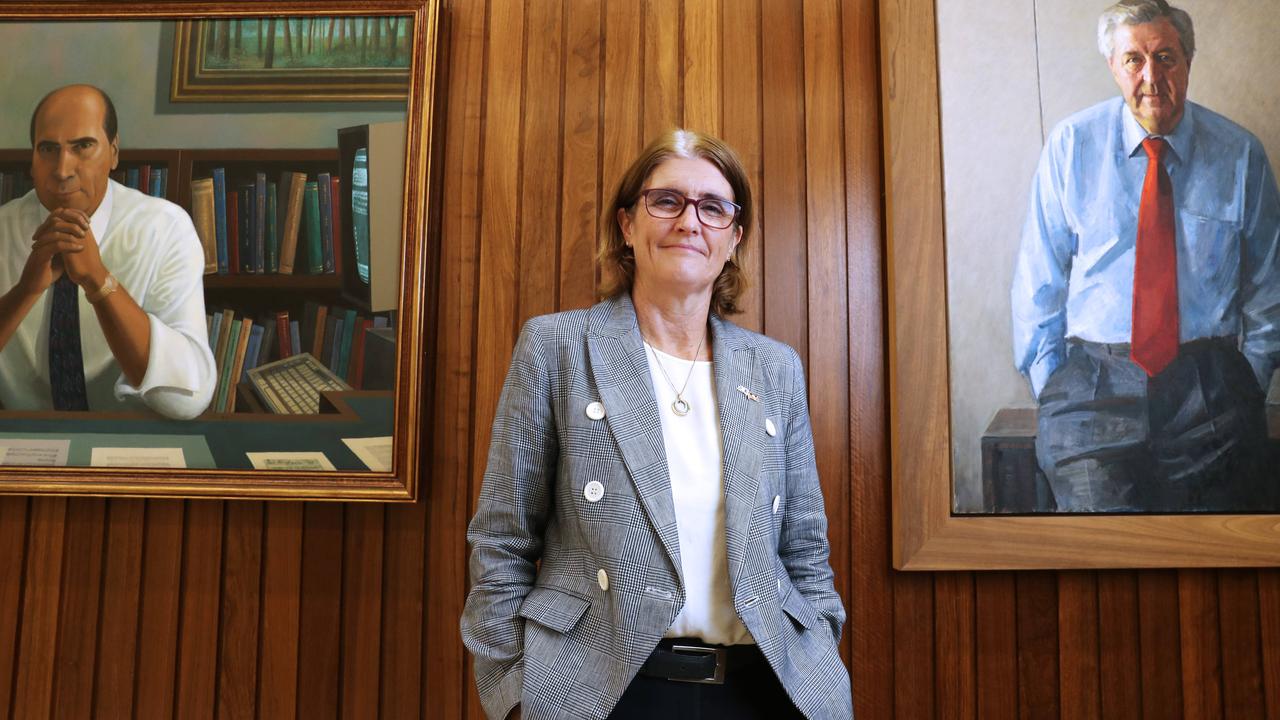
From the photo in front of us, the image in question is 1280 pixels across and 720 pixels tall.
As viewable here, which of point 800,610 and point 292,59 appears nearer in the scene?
point 800,610

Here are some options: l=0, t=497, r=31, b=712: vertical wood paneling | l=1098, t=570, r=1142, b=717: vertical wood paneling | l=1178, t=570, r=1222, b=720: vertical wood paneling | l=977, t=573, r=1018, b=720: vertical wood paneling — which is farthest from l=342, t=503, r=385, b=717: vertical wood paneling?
l=1178, t=570, r=1222, b=720: vertical wood paneling

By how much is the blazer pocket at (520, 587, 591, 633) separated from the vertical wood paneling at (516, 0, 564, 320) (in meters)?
0.82

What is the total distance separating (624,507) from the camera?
1101 millimetres

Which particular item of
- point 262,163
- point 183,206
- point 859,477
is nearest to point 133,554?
point 183,206

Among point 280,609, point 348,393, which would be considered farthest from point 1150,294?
point 280,609

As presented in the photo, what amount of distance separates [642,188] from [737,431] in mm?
487

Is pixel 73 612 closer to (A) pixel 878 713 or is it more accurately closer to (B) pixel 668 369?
(B) pixel 668 369

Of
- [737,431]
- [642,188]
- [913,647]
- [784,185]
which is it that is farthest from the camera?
[784,185]

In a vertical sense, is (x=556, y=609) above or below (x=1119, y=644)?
above

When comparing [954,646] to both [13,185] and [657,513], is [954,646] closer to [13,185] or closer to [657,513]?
[657,513]

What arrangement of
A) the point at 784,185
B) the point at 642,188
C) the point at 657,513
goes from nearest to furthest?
the point at 657,513 → the point at 642,188 → the point at 784,185

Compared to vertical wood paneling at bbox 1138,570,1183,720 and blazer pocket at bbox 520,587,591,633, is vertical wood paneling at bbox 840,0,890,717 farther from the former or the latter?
blazer pocket at bbox 520,587,591,633

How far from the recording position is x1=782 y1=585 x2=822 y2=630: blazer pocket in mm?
1200

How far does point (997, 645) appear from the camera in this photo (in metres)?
1.69
